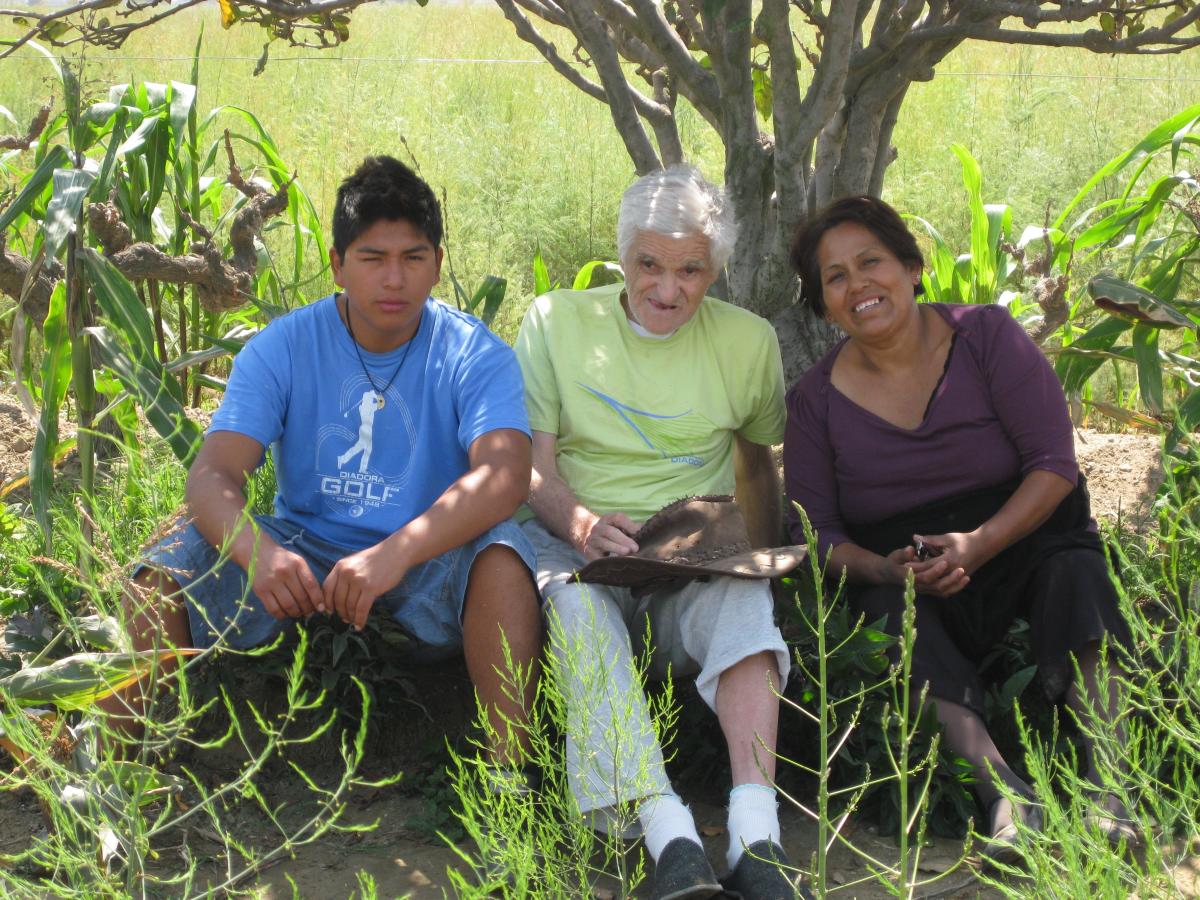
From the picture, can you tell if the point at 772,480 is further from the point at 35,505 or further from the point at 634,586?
the point at 35,505

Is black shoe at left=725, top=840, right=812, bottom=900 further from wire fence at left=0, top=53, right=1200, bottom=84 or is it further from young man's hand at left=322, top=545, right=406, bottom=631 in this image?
wire fence at left=0, top=53, right=1200, bottom=84

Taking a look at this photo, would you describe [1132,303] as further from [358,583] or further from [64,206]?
[64,206]

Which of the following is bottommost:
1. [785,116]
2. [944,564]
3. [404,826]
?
[404,826]

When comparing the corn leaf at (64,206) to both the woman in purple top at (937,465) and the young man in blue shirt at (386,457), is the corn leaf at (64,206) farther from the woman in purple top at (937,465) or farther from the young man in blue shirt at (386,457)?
the woman in purple top at (937,465)

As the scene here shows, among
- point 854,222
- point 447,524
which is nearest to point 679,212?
point 854,222

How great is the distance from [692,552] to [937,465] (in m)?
0.63

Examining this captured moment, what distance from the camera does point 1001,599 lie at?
3.02m

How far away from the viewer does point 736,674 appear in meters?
2.60

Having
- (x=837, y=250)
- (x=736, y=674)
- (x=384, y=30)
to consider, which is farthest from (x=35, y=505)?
(x=384, y=30)

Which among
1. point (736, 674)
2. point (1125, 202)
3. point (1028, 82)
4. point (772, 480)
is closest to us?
point (736, 674)

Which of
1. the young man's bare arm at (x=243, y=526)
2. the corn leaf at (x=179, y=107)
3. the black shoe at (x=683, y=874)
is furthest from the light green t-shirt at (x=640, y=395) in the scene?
the corn leaf at (x=179, y=107)

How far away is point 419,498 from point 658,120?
1.47 m

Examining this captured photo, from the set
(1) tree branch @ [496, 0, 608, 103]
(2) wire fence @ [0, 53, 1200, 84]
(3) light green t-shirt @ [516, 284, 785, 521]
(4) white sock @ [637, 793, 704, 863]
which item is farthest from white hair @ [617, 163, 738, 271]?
(2) wire fence @ [0, 53, 1200, 84]

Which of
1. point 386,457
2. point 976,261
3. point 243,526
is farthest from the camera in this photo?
point 976,261
